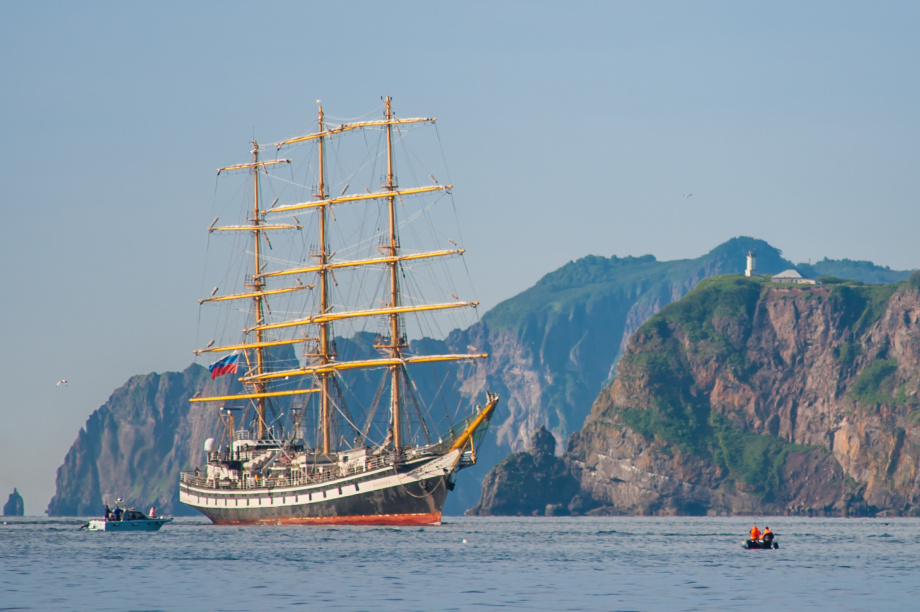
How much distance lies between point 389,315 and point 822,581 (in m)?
104

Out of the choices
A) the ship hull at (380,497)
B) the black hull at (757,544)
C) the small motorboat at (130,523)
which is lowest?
the black hull at (757,544)

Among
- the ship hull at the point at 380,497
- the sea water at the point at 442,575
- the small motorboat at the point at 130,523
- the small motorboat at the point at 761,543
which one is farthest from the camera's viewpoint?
the small motorboat at the point at 130,523

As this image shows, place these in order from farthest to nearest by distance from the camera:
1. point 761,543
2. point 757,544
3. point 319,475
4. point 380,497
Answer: point 319,475 < point 380,497 < point 761,543 < point 757,544

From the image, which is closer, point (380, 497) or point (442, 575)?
point (442, 575)

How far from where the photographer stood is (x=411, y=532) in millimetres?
163125

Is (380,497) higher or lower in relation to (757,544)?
higher

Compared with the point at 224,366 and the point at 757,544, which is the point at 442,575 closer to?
the point at 757,544

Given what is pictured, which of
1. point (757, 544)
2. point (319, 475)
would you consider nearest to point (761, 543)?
point (757, 544)

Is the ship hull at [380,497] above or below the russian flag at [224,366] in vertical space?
below

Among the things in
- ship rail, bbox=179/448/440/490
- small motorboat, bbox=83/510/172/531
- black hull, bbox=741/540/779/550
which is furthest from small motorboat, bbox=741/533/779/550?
small motorboat, bbox=83/510/172/531

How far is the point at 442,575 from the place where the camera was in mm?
96000

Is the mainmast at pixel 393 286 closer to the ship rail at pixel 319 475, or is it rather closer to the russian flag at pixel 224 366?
the ship rail at pixel 319 475

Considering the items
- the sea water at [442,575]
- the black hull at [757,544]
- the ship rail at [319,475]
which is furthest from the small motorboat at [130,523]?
the black hull at [757,544]

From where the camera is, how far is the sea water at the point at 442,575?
256 feet
